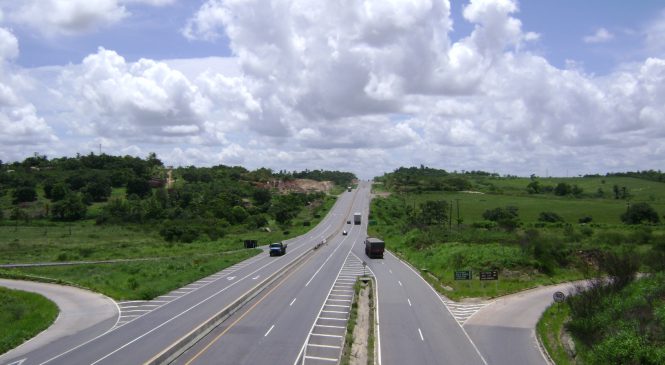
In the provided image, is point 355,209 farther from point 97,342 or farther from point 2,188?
point 97,342

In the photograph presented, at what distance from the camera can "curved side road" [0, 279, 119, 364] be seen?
88.5ft

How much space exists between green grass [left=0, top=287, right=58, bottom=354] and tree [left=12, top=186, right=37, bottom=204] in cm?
9538

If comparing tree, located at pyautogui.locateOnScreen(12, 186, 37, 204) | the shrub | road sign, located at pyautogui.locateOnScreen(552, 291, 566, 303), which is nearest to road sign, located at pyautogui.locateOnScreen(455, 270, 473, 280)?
road sign, located at pyautogui.locateOnScreen(552, 291, 566, 303)

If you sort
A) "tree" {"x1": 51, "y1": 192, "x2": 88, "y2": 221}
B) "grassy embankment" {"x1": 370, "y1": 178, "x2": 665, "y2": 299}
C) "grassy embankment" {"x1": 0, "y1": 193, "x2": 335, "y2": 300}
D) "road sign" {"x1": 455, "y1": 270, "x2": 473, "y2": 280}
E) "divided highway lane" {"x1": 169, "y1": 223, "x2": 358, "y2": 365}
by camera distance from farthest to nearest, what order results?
"tree" {"x1": 51, "y1": 192, "x2": 88, "y2": 221}
"grassy embankment" {"x1": 370, "y1": 178, "x2": 665, "y2": 299}
"grassy embankment" {"x1": 0, "y1": 193, "x2": 335, "y2": 300}
"road sign" {"x1": 455, "y1": 270, "x2": 473, "y2": 280}
"divided highway lane" {"x1": 169, "y1": 223, "x2": 358, "y2": 365}

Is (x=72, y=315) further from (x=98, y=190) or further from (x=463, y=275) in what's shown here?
(x=98, y=190)

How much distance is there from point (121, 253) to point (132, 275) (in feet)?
80.0

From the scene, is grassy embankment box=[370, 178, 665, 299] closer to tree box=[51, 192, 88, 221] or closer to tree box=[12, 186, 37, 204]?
tree box=[51, 192, 88, 221]

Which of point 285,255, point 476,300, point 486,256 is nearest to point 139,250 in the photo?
point 285,255

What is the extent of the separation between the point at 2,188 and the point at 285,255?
10522 cm

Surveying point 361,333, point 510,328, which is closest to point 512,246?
point 510,328

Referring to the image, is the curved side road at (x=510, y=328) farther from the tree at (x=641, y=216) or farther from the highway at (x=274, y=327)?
the tree at (x=641, y=216)

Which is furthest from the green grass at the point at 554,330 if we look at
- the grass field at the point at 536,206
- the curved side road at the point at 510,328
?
the grass field at the point at 536,206

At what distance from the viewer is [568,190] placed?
16850cm

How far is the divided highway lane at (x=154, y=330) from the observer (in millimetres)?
23250
